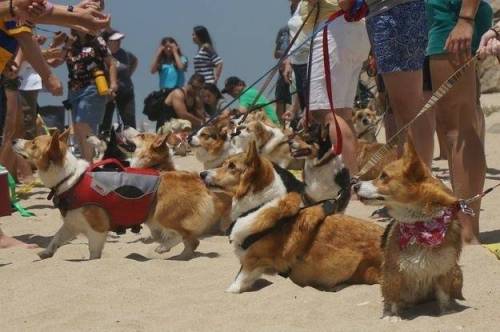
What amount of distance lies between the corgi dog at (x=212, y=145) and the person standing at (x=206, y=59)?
265 inches

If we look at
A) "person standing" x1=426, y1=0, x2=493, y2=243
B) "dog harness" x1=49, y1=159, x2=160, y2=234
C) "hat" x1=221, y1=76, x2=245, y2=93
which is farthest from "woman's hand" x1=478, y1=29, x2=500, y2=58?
"hat" x1=221, y1=76, x2=245, y2=93

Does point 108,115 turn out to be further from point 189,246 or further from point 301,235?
point 301,235

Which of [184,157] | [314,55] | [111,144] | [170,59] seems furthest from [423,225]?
[170,59]

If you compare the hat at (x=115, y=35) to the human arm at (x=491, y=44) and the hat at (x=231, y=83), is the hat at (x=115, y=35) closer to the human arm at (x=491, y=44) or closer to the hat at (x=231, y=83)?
the hat at (x=231, y=83)

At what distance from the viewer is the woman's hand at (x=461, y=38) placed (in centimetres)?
450

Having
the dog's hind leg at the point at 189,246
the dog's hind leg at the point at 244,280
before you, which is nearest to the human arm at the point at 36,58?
the dog's hind leg at the point at 189,246

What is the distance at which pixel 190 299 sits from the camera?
4453mm

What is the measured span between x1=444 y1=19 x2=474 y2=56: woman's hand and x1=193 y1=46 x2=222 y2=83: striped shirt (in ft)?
35.4

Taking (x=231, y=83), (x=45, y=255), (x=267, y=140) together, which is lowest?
(x=231, y=83)

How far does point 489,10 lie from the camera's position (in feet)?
16.6

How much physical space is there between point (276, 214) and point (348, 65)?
2267mm

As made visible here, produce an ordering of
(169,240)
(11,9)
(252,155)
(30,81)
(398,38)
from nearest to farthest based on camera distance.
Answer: (252,155), (398,38), (11,9), (169,240), (30,81)

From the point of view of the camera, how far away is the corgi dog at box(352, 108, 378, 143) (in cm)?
1145

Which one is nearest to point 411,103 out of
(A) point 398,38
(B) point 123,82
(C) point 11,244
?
(A) point 398,38
